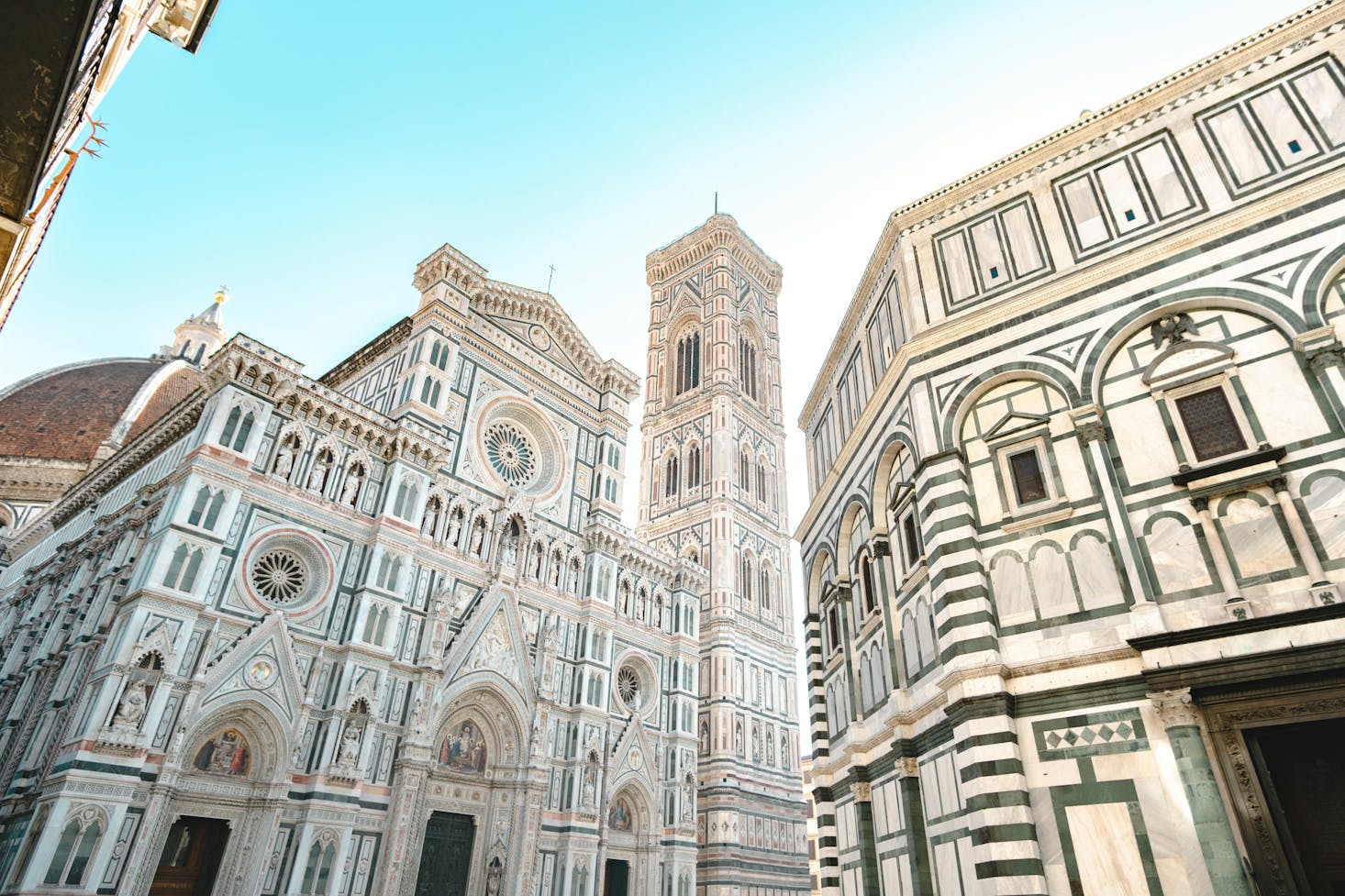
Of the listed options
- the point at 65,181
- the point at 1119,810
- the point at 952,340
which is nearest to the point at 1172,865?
the point at 1119,810

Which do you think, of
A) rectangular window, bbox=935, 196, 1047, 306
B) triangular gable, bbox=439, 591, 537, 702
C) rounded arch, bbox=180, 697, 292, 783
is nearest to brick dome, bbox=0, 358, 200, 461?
triangular gable, bbox=439, 591, 537, 702

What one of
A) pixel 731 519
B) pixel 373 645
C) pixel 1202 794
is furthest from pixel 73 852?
pixel 731 519

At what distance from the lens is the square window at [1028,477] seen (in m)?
10.3

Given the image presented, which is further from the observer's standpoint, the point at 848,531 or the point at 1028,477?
the point at 848,531

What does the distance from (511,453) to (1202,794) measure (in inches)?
1004

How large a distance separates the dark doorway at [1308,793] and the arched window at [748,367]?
4151 cm

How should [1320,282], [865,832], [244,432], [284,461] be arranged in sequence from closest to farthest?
[1320,282] → [865,832] → [244,432] → [284,461]

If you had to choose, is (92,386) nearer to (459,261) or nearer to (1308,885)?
(459,261)

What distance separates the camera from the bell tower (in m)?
34.6

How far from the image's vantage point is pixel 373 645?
21891 millimetres

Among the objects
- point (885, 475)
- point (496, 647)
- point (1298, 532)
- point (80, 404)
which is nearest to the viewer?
point (1298, 532)

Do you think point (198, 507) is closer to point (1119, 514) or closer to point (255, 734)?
point (255, 734)

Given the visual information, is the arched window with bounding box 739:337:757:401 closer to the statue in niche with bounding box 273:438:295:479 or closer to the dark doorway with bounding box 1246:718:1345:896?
the statue in niche with bounding box 273:438:295:479

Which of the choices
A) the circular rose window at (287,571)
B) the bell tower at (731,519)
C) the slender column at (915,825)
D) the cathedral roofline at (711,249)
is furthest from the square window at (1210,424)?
the cathedral roofline at (711,249)
